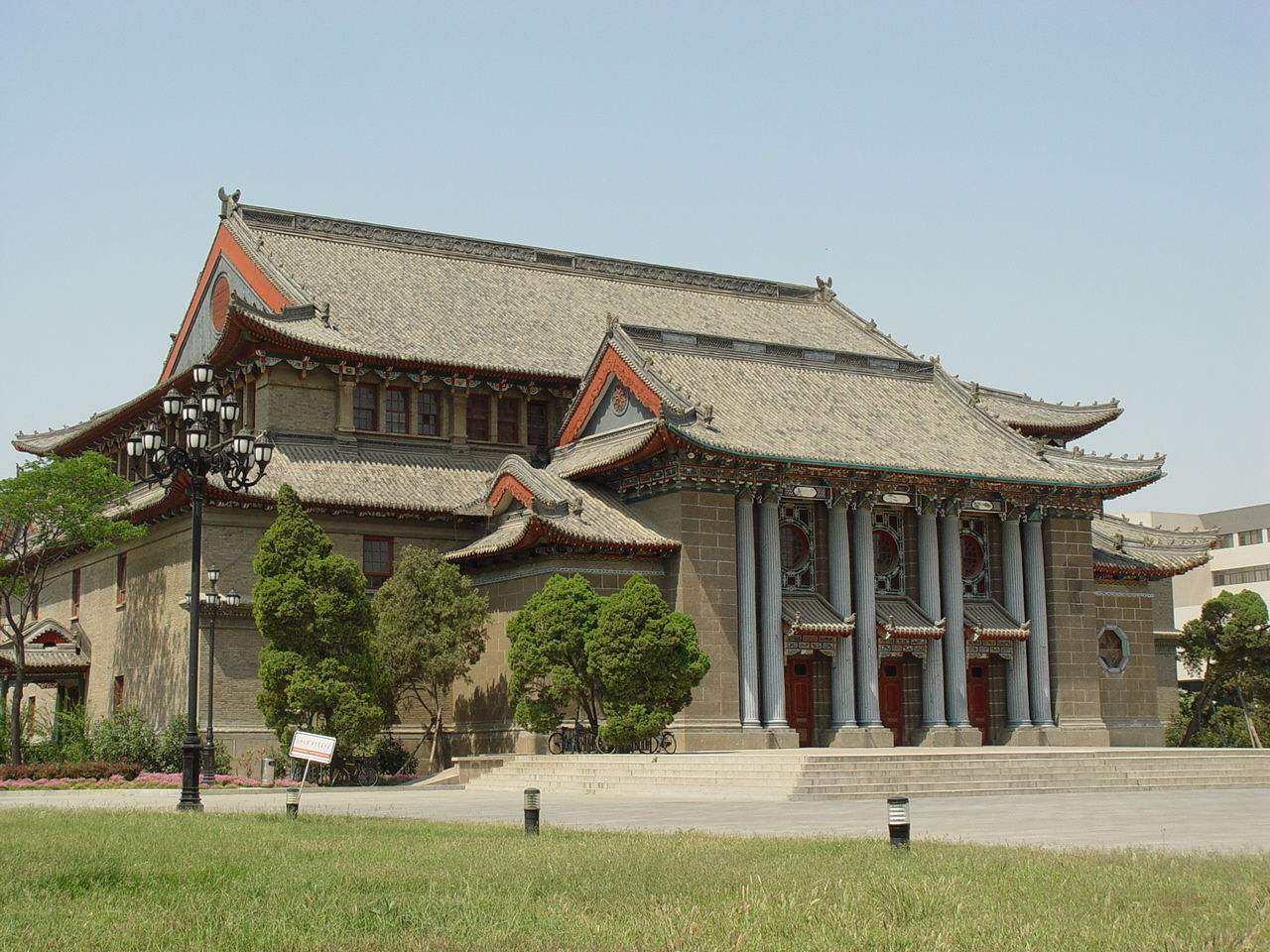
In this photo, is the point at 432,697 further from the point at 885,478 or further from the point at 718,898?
the point at 718,898

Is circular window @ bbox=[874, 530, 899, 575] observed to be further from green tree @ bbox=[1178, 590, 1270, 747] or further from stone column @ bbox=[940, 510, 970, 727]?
green tree @ bbox=[1178, 590, 1270, 747]

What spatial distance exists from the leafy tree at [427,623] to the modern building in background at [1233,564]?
64.2 metres

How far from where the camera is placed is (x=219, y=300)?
42562 mm

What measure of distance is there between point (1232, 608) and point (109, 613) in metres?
31.5

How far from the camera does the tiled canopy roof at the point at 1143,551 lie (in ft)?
140

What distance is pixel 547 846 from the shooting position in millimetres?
14500

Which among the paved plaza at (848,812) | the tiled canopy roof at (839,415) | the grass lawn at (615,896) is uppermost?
the tiled canopy roof at (839,415)

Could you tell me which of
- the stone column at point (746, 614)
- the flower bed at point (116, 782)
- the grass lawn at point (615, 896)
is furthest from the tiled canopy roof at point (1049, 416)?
the grass lawn at point (615, 896)

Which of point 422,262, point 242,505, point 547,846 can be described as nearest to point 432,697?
point 242,505

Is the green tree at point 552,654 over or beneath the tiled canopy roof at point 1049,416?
beneath

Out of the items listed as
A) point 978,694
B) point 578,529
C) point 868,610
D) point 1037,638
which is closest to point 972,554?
point 1037,638

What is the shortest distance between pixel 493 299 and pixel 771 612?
13.9 metres

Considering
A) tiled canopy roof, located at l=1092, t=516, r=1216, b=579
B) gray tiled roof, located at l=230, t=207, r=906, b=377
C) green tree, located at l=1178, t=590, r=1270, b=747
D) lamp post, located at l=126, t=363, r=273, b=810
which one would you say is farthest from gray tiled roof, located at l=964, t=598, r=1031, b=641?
lamp post, located at l=126, t=363, r=273, b=810

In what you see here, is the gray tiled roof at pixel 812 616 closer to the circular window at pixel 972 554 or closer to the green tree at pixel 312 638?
the circular window at pixel 972 554
